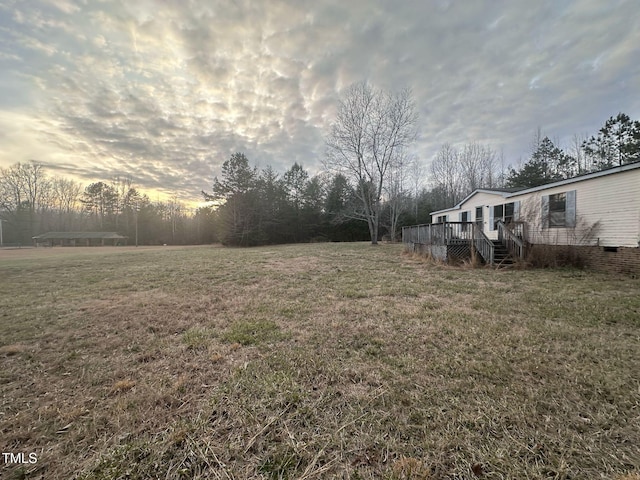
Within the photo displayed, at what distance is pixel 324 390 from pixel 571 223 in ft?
41.0

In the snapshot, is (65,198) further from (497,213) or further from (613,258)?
(613,258)

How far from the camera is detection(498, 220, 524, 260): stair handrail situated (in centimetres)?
941

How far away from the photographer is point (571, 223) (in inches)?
375

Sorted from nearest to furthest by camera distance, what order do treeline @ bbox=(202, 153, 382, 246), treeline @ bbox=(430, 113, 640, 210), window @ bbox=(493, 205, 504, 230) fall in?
window @ bbox=(493, 205, 504, 230) → treeline @ bbox=(430, 113, 640, 210) → treeline @ bbox=(202, 153, 382, 246)

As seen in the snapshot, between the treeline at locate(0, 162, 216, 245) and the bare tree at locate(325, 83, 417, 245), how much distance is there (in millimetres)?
26338

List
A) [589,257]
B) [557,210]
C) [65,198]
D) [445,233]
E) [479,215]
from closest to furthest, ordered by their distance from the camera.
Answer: [589,257] < [557,210] < [445,233] < [479,215] < [65,198]

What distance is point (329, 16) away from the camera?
9.16 m

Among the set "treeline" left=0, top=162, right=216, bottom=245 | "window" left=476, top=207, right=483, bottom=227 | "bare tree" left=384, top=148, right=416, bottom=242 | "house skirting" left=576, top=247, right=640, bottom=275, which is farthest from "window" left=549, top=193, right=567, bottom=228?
"treeline" left=0, top=162, right=216, bottom=245

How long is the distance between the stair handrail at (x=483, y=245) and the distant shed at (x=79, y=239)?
5167 centimetres

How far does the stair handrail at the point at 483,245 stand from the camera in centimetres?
945

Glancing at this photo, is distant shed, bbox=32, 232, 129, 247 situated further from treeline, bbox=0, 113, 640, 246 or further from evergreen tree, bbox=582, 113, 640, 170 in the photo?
evergreen tree, bbox=582, 113, 640, 170

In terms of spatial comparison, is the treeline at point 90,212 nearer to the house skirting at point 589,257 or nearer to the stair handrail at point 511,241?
the stair handrail at point 511,241

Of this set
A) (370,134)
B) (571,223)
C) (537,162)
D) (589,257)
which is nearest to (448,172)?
(537,162)

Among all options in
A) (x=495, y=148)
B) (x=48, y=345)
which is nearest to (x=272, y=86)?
(x=48, y=345)
